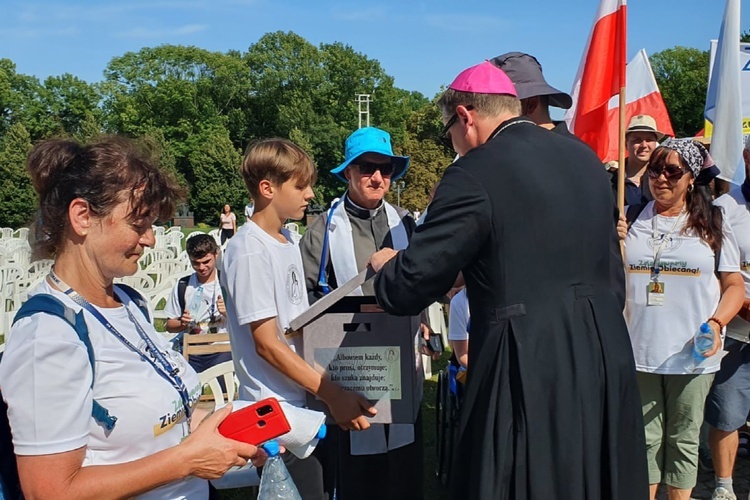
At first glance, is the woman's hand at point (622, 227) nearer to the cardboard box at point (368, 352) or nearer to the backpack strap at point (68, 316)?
the cardboard box at point (368, 352)

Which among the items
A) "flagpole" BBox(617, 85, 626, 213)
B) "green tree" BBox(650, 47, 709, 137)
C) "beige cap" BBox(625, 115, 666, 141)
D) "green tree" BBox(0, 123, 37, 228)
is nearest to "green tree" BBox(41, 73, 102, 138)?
"green tree" BBox(0, 123, 37, 228)

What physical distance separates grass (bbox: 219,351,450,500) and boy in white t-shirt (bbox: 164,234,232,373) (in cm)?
138

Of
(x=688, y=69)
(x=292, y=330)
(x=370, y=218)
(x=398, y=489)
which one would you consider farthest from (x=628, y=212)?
(x=688, y=69)

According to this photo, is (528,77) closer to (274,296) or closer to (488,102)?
(488,102)

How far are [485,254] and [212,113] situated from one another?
5721cm

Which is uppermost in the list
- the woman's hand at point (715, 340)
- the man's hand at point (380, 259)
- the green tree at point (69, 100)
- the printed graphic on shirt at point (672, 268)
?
the green tree at point (69, 100)

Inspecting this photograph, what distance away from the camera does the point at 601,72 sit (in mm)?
3865

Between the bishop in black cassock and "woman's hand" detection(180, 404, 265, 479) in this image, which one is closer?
"woman's hand" detection(180, 404, 265, 479)

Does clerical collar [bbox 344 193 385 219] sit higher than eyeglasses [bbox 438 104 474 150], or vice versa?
eyeglasses [bbox 438 104 474 150]

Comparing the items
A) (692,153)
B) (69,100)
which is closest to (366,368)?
(692,153)

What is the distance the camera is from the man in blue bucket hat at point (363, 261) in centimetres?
295

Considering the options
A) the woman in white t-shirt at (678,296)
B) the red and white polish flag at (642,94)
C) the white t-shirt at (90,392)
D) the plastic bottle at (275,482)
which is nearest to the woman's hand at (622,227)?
the woman in white t-shirt at (678,296)

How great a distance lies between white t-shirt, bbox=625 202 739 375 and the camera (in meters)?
3.33

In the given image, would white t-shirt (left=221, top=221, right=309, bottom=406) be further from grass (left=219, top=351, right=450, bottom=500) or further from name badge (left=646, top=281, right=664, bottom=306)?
name badge (left=646, top=281, right=664, bottom=306)
